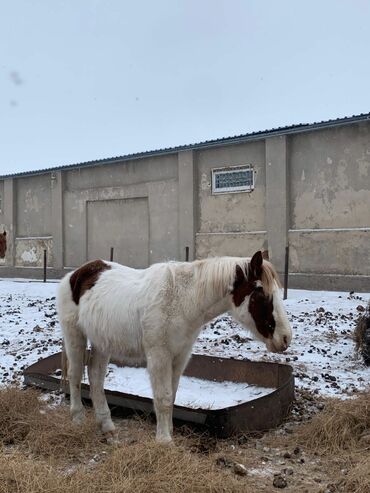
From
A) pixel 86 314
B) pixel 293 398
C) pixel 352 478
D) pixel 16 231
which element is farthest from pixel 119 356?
pixel 16 231

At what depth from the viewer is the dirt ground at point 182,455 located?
3082mm

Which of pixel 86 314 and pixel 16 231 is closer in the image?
pixel 86 314

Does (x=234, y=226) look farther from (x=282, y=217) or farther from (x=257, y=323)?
(x=257, y=323)

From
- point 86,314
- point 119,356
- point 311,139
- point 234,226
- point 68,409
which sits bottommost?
point 68,409

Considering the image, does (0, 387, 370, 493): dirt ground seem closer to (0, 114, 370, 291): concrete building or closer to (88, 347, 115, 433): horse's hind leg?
(88, 347, 115, 433): horse's hind leg

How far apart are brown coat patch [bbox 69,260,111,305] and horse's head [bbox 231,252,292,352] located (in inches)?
57.2

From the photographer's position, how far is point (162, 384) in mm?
3957

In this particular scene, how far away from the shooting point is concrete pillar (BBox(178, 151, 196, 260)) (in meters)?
16.0

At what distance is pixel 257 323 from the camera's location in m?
3.96

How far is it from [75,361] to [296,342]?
4172mm

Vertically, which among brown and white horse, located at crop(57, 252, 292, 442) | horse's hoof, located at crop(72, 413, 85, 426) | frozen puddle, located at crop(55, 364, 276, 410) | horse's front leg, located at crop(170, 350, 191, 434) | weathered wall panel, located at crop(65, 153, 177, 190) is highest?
weathered wall panel, located at crop(65, 153, 177, 190)

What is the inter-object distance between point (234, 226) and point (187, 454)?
478 inches

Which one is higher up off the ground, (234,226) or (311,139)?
(311,139)

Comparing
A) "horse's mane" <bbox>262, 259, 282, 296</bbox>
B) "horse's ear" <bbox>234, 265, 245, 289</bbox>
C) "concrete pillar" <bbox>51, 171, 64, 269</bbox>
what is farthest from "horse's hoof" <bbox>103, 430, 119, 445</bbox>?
"concrete pillar" <bbox>51, 171, 64, 269</bbox>
